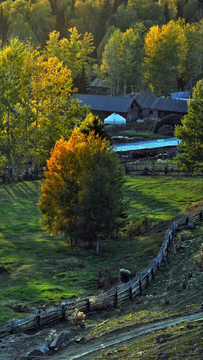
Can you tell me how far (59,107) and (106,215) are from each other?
32.8m

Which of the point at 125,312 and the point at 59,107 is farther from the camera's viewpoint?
the point at 59,107

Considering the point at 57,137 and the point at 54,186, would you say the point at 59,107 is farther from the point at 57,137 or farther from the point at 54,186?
the point at 54,186

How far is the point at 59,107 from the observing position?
2359 inches

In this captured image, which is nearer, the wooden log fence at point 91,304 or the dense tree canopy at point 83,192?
the wooden log fence at point 91,304

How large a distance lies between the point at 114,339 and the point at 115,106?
2997 inches

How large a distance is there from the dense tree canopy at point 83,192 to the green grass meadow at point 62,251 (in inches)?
68.2

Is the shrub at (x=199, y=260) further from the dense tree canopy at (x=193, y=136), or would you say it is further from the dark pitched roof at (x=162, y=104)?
the dark pitched roof at (x=162, y=104)

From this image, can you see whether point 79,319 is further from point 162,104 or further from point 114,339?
point 162,104

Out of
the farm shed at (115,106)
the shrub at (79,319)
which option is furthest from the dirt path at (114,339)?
the farm shed at (115,106)

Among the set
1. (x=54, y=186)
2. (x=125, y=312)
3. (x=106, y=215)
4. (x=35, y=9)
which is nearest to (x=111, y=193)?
(x=106, y=215)

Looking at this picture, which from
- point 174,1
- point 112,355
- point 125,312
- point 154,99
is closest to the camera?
point 112,355

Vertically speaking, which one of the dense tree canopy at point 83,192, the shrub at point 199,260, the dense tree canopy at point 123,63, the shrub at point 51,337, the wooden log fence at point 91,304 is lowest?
the shrub at point 51,337

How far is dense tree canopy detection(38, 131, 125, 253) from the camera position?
98.7 ft

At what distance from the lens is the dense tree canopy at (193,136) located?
145 feet
